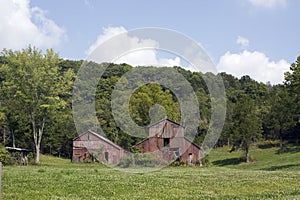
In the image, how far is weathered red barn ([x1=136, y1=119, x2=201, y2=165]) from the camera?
5872 centimetres

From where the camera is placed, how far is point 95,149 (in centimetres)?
6775

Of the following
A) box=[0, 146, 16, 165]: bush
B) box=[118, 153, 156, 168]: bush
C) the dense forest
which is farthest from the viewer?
the dense forest

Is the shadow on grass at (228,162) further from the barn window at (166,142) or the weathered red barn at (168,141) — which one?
the barn window at (166,142)

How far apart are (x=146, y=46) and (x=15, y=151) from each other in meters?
38.4

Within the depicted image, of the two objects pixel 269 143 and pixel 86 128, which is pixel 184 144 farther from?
pixel 269 143

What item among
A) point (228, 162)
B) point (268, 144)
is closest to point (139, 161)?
point (228, 162)

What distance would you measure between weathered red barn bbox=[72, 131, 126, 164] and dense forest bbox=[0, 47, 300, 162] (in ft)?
16.0

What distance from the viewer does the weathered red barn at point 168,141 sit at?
58722 mm

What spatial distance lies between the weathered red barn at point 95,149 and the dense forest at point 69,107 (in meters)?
4.87

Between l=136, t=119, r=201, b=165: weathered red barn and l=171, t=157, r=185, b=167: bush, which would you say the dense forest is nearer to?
l=136, t=119, r=201, b=165: weathered red barn

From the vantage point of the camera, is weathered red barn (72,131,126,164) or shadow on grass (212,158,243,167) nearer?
weathered red barn (72,131,126,164)

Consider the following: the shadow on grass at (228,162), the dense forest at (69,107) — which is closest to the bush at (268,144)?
the dense forest at (69,107)

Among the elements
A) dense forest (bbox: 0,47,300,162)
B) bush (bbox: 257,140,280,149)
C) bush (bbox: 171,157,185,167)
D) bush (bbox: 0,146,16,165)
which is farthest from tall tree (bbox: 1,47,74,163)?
bush (bbox: 257,140,280,149)

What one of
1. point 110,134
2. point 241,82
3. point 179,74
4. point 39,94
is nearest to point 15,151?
point 39,94
